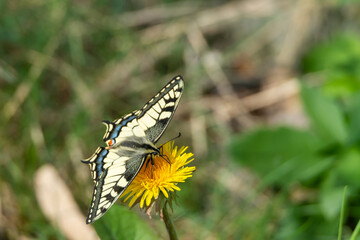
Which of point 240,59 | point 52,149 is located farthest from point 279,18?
point 52,149

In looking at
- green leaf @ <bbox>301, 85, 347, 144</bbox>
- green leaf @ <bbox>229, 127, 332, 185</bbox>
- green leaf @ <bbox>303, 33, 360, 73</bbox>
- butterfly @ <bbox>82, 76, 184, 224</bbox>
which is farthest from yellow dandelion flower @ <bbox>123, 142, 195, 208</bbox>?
green leaf @ <bbox>303, 33, 360, 73</bbox>

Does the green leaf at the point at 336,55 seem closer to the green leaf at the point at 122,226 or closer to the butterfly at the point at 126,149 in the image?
the butterfly at the point at 126,149

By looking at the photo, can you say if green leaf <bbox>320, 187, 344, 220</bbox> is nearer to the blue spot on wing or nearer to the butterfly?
the butterfly

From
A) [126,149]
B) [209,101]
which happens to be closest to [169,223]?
[126,149]

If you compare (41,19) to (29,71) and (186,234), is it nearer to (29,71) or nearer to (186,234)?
(29,71)

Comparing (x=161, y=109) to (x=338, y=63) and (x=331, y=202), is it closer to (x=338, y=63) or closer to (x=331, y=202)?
(x=331, y=202)

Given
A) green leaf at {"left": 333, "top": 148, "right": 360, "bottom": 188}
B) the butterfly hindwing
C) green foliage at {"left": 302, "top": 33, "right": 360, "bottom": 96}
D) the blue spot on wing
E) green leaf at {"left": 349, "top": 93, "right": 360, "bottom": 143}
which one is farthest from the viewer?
green foliage at {"left": 302, "top": 33, "right": 360, "bottom": 96}
